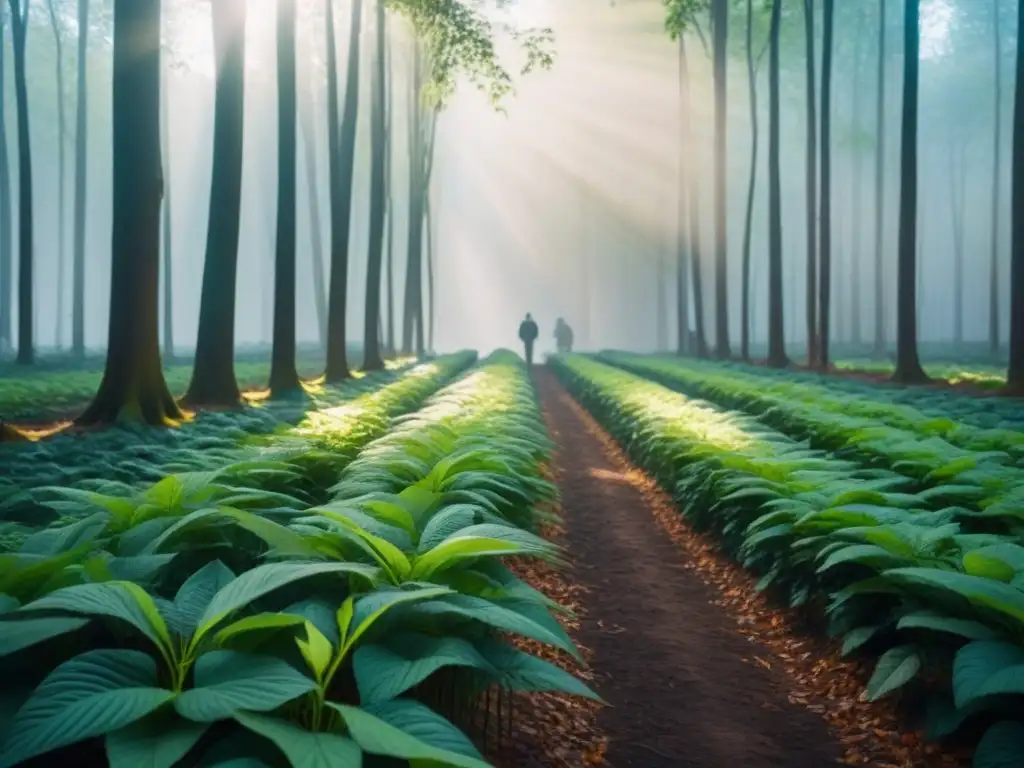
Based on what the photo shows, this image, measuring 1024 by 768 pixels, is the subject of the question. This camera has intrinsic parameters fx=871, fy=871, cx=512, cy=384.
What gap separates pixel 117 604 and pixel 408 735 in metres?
0.86

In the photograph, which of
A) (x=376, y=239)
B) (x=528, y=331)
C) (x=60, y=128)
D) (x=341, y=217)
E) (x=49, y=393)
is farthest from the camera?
Answer: (x=60, y=128)

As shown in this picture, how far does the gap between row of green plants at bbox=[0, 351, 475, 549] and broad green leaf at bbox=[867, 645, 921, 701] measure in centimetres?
297

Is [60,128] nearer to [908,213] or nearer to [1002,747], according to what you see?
[908,213]

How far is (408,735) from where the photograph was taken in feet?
6.00

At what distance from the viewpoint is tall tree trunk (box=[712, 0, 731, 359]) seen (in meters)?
24.5

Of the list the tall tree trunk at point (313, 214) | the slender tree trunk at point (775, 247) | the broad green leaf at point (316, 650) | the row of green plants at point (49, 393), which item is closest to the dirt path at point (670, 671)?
the broad green leaf at point (316, 650)

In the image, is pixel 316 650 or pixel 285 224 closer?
pixel 316 650

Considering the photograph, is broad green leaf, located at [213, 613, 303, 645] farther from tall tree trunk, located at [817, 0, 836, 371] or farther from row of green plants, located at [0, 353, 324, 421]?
tall tree trunk, located at [817, 0, 836, 371]

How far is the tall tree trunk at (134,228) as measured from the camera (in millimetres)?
Result: 9156

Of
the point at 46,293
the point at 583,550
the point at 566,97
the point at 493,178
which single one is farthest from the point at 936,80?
Result: the point at 46,293

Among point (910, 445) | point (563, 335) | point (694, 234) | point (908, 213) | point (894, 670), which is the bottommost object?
point (894, 670)

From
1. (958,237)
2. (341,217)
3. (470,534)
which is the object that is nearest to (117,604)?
(470,534)

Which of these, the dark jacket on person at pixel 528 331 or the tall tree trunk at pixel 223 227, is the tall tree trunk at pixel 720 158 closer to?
the dark jacket on person at pixel 528 331

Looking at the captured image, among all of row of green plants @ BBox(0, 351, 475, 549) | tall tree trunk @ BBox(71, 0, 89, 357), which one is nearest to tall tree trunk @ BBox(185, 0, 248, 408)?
row of green plants @ BBox(0, 351, 475, 549)
